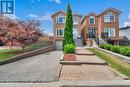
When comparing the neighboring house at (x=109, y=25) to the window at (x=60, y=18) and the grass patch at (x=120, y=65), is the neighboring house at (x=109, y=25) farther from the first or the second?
the grass patch at (x=120, y=65)

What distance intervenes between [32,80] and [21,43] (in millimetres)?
14787

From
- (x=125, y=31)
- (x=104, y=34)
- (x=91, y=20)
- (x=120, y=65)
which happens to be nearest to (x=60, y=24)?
(x=91, y=20)

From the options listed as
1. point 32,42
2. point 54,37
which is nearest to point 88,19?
point 54,37

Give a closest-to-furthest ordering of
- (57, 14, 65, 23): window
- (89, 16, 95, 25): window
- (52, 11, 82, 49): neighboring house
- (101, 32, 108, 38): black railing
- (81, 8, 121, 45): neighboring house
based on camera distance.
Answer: (101, 32, 108, 38): black railing
(81, 8, 121, 45): neighboring house
(52, 11, 82, 49): neighboring house
(57, 14, 65, 23): window
(89, 16, 95, 25): window

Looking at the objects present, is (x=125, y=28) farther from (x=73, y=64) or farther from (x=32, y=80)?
(x=32, y=80)

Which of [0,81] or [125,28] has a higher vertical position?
[125,28]

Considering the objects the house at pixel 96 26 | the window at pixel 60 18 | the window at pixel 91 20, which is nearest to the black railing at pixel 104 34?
the house at pixel 96 26

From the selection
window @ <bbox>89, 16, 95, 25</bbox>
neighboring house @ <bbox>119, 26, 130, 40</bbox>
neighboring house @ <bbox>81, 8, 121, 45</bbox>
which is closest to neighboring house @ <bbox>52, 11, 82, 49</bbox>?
window @ <bbox>89, 16, 95, 25</bbox>

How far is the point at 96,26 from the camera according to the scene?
161 ft

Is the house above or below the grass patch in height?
above

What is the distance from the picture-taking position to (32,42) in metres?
24.9

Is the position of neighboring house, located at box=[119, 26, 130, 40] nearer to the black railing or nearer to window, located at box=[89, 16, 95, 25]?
the black railing

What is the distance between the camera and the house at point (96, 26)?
4612cm

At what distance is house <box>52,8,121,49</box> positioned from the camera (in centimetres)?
4612
